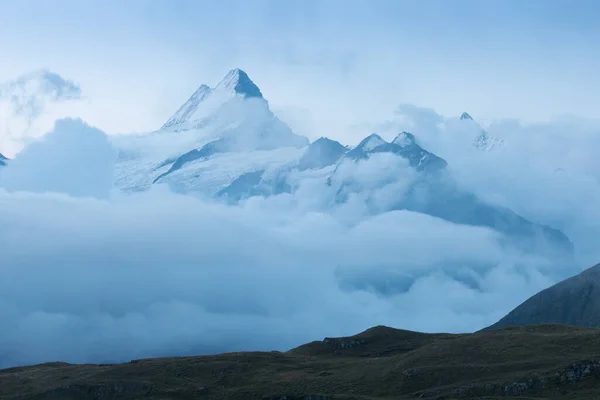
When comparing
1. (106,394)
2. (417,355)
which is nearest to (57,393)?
(106,394)

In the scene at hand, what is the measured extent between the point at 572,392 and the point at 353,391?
38.8m

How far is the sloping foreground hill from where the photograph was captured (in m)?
150

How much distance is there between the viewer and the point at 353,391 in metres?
165

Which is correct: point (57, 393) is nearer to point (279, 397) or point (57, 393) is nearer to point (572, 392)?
point (279, 397)

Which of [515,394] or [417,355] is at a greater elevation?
[417,355]

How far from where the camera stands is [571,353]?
164m

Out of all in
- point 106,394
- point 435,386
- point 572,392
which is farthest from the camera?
point 106,394

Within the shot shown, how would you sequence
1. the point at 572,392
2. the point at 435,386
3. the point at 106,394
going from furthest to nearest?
the point at 106,394, the point at 435,386, the point at 572,392

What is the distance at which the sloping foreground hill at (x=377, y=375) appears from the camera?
15050 cm

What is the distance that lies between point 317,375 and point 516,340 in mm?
37977

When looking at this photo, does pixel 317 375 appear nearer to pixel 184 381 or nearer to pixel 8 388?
pixel 184 381

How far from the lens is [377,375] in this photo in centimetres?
17075

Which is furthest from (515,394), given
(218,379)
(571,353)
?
(218,379)

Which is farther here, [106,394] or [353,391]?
[106,394]
